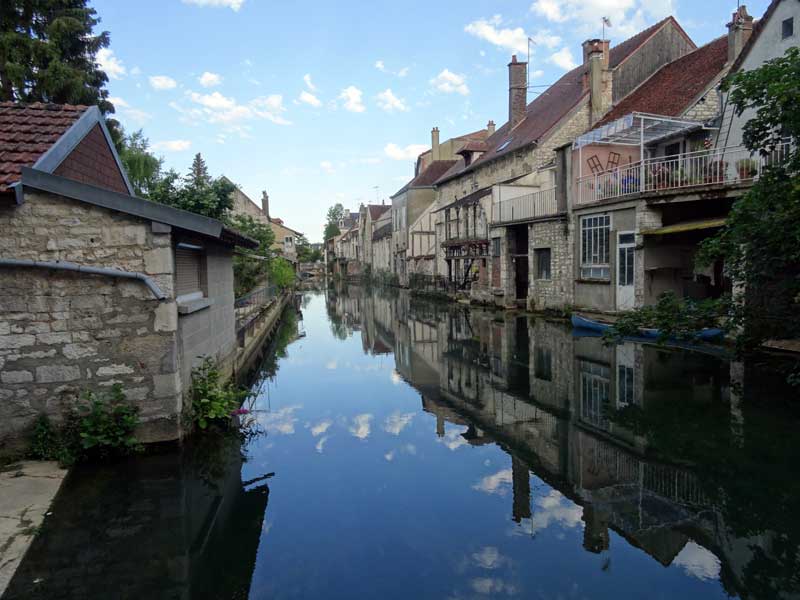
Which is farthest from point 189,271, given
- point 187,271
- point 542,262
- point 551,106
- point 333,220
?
point 333,220

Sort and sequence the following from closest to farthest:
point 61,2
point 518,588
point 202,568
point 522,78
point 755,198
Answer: point 518,588, point 202,568, point 755,198, point 61,2, point 522,78

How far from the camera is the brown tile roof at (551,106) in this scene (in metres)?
25.0

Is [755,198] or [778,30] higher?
[778,30]

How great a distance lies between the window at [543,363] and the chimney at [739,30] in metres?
12.5

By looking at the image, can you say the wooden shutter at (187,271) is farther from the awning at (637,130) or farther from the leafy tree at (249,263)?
the awning at (637,130)

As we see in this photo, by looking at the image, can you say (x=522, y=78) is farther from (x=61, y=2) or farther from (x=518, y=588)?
(x=518, y=588)

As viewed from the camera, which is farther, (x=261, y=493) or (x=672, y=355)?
(x=672, y=355)

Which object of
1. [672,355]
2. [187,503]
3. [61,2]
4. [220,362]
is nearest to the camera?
[187,503]

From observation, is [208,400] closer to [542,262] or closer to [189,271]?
[189,271]

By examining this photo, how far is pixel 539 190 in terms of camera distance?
25.1 m

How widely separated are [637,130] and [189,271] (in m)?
15.7

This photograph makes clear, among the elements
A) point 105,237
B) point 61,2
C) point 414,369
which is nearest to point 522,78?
point 61,2

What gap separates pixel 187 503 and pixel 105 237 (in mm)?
3042

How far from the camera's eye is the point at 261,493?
6039mm
